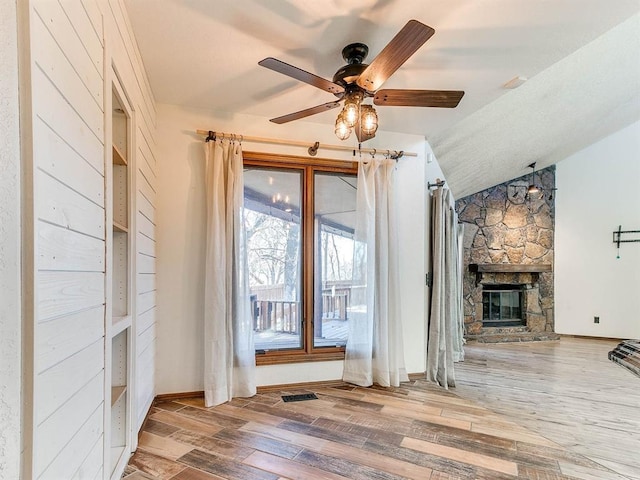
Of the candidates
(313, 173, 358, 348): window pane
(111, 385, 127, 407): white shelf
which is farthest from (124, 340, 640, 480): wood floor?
(313, 173, 358, 348): window pane

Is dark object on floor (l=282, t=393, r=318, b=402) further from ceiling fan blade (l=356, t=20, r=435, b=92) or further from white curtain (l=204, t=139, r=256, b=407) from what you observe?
ceiling fan blade (l=356, t=20, r=435, b=92)

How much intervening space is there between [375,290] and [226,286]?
1379mm

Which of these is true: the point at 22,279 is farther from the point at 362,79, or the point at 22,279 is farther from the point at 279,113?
the point at 279,113

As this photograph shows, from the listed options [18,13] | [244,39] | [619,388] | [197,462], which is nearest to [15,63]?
[18,13]

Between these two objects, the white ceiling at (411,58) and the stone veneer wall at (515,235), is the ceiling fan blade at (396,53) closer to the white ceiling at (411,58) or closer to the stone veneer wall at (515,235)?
the white ceiling at (411,58)

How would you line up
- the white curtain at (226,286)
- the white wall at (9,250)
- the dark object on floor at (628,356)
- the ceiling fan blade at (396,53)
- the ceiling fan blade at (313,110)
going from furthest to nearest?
the dark object on floor at (628,356)
the white curtain at (226,286)
the ceiling fan blade at (313,110)
the ceiling fan blade at (396,53)
the white wall at (9,250)

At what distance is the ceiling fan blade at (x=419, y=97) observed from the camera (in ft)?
6.49

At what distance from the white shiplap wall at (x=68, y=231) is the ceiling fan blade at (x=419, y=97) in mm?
1440

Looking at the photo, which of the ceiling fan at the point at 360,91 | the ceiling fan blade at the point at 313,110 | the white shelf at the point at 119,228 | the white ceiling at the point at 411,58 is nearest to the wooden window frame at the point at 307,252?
the white ceiling at the point at 411,58

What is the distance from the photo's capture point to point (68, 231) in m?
1.03

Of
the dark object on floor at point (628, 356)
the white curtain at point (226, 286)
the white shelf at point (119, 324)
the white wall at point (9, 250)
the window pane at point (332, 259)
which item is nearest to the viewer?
the white wall at point (9, 250)

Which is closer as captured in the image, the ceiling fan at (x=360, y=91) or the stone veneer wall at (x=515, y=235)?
the ceiling fan at (x=360, y=91)

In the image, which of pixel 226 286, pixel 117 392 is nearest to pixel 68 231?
pixel 117 392

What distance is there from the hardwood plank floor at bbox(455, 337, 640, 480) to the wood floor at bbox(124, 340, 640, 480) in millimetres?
32
